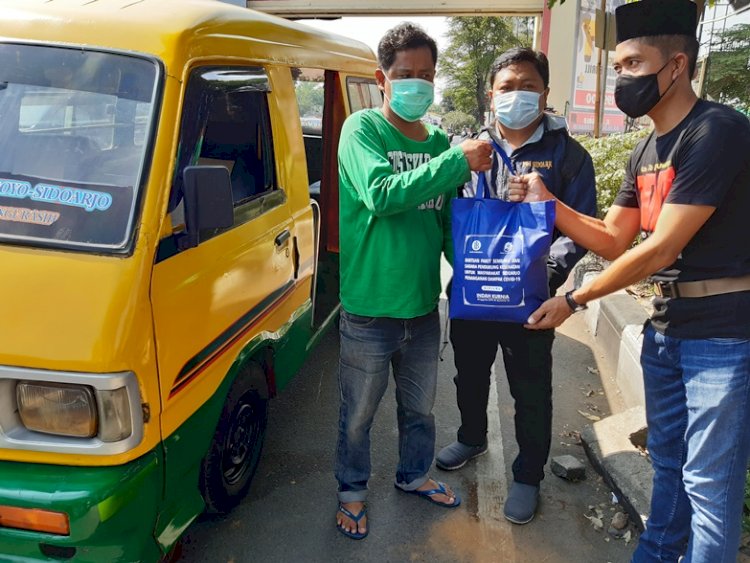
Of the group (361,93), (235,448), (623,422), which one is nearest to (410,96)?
(235,448)

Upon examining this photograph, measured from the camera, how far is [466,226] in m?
2.49

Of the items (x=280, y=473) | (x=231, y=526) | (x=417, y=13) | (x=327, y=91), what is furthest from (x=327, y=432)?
(x=417, y=13)

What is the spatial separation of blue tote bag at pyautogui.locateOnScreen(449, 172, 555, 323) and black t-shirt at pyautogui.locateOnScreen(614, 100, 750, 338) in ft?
1.43

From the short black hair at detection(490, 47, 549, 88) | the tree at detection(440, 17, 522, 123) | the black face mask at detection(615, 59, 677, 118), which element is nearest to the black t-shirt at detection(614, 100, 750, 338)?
the black face mask at detection(615, 59, 677, 118)

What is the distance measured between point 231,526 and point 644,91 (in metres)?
2.54

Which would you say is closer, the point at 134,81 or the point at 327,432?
the point at 134,81

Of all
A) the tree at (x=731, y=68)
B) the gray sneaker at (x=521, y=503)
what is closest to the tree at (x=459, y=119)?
the tree at (x=731, y=68)

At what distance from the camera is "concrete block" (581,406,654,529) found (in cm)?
300

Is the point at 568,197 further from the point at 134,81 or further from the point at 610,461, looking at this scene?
the point at 134,81

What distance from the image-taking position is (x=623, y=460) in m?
3.30

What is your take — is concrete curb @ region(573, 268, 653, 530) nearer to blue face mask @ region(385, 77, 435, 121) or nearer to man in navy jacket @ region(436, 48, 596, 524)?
man in navy jacket @ region(436, 48, 596, 524)

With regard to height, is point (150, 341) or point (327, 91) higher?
point (327, 91)

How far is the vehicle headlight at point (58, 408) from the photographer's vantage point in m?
1.85

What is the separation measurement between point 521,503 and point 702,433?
119 centimetres
